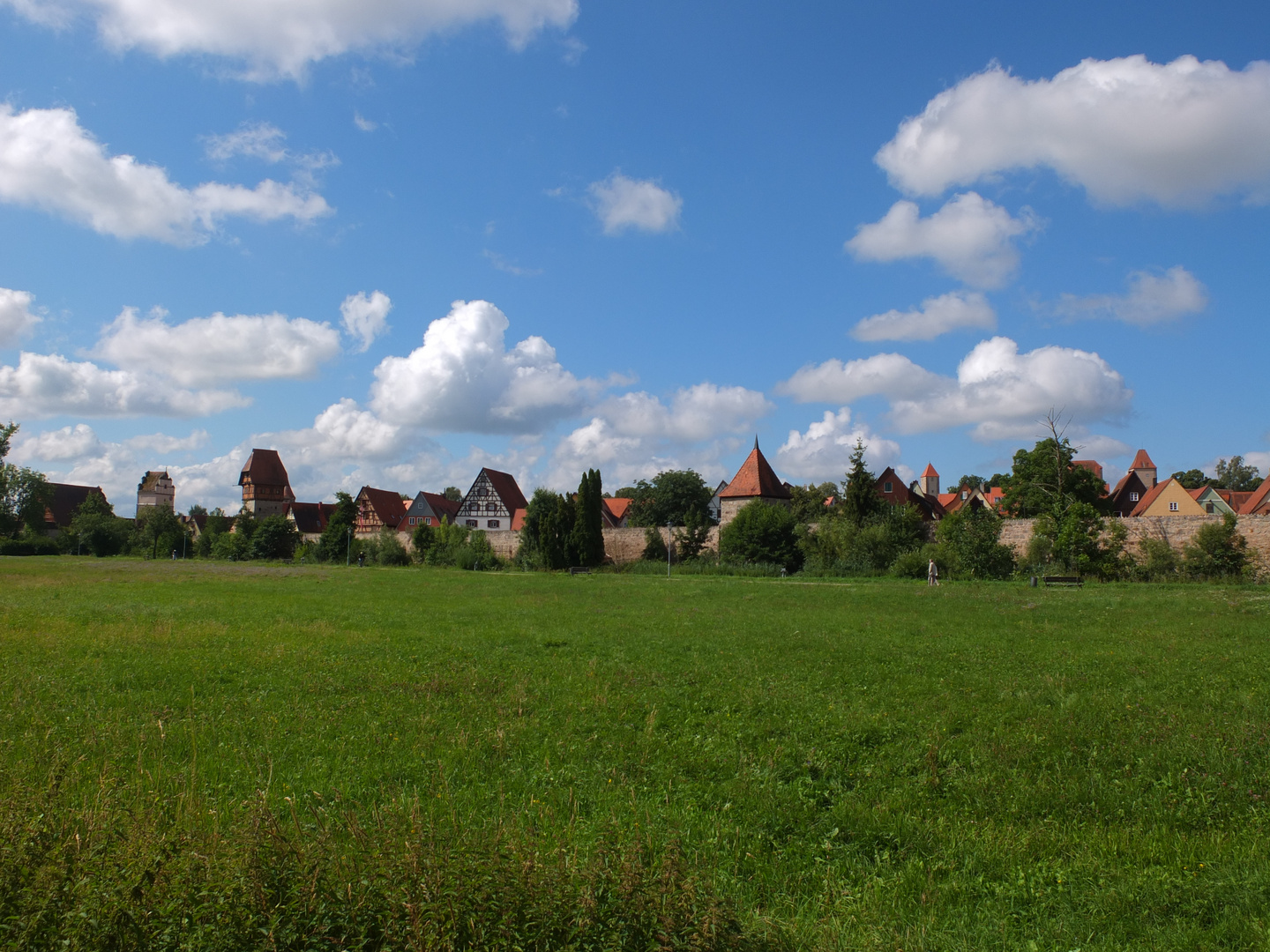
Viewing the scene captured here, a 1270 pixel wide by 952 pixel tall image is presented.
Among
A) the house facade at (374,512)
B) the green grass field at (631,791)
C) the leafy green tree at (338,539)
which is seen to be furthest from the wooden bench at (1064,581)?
the house facade at (374,512)

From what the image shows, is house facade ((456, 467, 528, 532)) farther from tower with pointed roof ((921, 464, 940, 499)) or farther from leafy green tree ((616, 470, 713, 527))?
tower with pointed roof ((921, 464, 940, 499))

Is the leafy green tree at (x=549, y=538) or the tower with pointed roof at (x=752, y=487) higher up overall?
the tower with pointed roof at (x=752, y=487)

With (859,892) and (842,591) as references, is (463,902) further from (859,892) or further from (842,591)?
(842,591)

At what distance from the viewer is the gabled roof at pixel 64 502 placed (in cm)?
10050

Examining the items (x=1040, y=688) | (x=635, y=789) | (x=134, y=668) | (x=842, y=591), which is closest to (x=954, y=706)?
(x=1040, y=688)

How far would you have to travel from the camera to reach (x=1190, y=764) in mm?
6539

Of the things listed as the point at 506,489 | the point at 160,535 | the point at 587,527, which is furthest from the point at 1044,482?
the point at 160,535

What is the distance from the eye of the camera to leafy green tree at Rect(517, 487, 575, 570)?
49062 mm

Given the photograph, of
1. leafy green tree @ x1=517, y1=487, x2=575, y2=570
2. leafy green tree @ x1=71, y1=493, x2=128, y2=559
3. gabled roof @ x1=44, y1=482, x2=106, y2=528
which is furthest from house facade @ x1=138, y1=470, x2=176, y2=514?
leafy green tree @ x1=517, y1=487, x2=575, y2=570

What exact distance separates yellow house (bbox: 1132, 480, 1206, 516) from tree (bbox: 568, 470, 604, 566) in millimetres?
41288

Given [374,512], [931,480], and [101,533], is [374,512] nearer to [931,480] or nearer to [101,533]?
[101,533]

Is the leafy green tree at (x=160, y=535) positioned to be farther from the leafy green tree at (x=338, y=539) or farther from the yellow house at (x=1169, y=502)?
the yellow house at (x=1169, y=502)

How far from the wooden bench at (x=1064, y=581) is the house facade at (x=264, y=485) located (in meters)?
88.2

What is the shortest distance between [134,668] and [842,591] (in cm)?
2077
